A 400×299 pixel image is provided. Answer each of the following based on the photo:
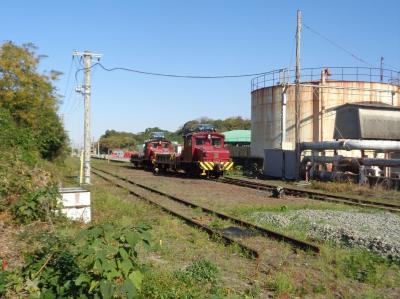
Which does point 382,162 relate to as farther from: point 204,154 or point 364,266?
point 364,266

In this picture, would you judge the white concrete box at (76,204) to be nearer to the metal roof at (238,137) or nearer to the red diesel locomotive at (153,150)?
the red diesel locomotive at (153,150)

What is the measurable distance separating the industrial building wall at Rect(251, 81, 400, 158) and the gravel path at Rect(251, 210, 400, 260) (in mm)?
20213

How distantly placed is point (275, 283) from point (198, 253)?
7.50 feet

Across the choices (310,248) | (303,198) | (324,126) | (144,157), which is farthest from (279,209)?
(144,157)

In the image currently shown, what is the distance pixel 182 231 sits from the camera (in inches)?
422

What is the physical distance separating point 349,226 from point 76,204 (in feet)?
21.1

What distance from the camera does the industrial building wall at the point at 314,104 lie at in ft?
110

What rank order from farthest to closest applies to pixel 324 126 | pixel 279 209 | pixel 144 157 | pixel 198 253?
pixel 144 157 < pixel 324 126 < pixel 279 209 < pixel 198 253

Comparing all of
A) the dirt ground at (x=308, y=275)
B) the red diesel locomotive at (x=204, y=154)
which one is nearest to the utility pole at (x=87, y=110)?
the red diesel locomotive at (x=204, y=154)

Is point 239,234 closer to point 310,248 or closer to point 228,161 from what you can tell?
point 310,248

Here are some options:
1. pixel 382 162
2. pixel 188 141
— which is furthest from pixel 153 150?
pixel 382 162

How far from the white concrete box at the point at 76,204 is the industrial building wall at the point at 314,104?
77.2 ft

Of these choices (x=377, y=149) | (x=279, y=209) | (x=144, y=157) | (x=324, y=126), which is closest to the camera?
(x=279, y=209)

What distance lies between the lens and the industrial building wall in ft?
110
